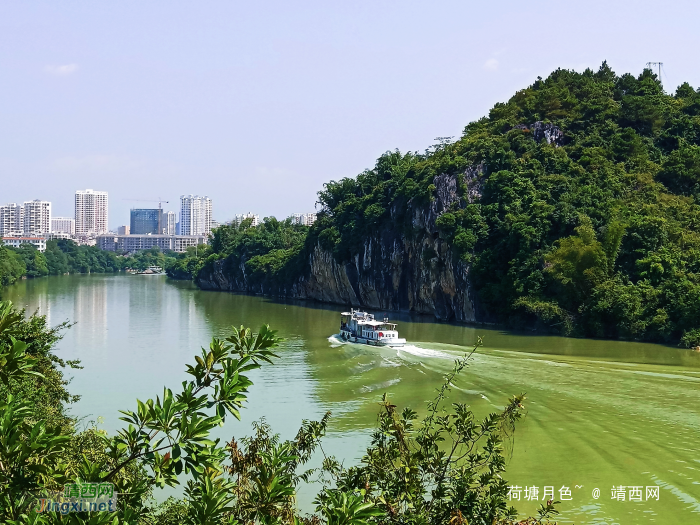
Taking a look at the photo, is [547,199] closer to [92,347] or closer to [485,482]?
[92,347]

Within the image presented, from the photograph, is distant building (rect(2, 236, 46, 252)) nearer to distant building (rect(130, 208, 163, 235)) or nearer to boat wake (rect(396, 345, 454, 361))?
distant building (rect(130, 208, 163, 235))

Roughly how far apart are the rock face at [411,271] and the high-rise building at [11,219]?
10800 cm

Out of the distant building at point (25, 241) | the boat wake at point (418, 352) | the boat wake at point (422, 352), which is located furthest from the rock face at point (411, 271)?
the distant building at point (25, 241)

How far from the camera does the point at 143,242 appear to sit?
467 feet

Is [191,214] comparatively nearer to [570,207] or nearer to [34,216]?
[34,216]

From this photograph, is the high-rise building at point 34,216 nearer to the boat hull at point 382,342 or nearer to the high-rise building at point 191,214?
the high-rise building at point 191,214

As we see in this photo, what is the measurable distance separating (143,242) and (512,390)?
133 m

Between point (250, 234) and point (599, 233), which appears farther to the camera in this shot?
point (250, 234)

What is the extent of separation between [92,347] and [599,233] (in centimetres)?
1925

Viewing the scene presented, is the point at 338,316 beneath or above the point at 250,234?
beneath

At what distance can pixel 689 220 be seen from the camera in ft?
96.6

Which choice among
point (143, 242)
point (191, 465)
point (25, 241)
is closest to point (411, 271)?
point (191, 465)

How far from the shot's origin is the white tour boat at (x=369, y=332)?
78.7ft

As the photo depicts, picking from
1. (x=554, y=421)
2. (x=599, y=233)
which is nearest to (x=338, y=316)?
(x=599, y=233)
